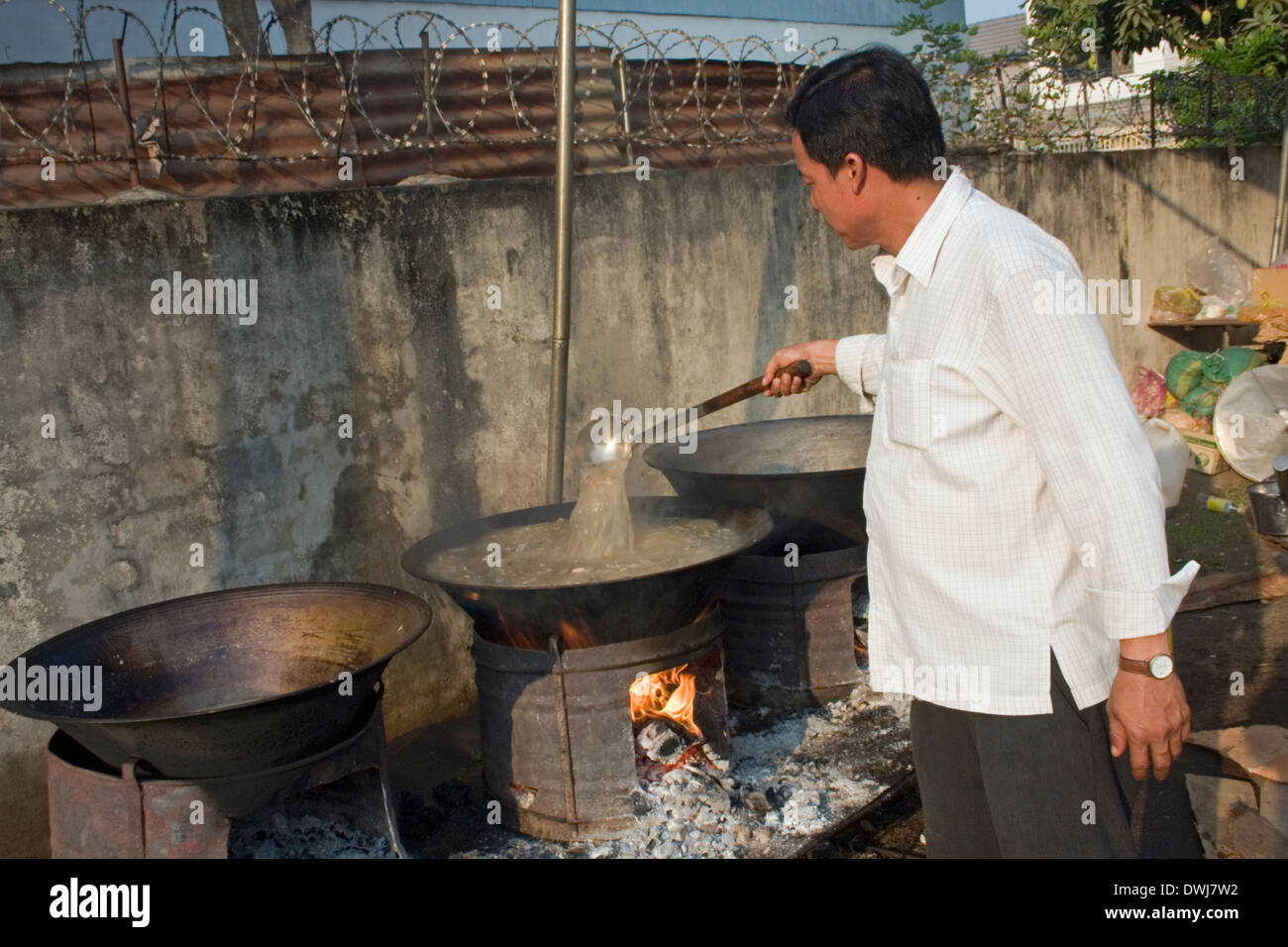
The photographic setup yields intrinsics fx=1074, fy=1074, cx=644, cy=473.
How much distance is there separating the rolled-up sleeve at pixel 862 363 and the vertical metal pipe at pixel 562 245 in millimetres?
1963

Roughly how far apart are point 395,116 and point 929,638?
6.90 metres

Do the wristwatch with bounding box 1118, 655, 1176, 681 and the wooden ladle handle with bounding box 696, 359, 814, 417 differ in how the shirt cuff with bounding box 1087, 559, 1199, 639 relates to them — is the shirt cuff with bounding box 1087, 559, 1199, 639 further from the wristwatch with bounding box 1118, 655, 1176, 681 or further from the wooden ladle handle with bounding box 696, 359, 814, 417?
the wooden ladle handle with bounding box 696, 359, 814, 417

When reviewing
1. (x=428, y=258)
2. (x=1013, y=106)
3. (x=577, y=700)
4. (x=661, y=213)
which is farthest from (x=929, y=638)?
(x=1013, y=106)

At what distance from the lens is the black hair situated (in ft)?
8.79

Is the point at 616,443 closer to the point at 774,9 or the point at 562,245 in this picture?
the point at 562,245

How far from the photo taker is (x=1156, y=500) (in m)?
2.37

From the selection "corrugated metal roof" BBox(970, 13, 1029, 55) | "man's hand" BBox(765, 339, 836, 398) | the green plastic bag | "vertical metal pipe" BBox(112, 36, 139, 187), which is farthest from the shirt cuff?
"corrugated metal roof" BBox(970, 13, 1029, 55)

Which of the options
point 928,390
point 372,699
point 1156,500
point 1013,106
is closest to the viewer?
point 1156,500

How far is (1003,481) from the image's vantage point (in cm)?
262

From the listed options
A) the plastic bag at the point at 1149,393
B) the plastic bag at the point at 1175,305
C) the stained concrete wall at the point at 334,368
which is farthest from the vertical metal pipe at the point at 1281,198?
the stained concrete wall at the point at 334,368

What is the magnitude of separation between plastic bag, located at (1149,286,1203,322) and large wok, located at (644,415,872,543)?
21.0 ft

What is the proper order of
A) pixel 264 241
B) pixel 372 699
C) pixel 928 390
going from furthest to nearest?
pixel 264 241, pixel 372 699, pixel 928 390

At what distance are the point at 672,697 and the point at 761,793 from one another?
575mm
